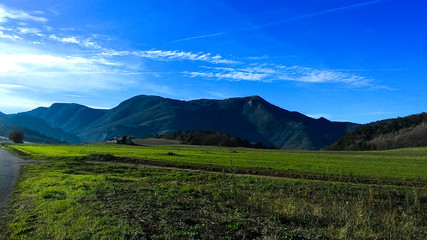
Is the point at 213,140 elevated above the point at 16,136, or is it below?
above

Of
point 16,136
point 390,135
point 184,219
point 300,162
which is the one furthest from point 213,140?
point 184,219

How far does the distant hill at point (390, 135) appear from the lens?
149375 millimetres

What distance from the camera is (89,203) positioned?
15070 mm

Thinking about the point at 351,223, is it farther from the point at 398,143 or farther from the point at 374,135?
the point at 374,135

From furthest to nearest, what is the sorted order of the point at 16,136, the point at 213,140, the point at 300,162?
the point at 213,140 < the point at 16,136 < the point at 300,162

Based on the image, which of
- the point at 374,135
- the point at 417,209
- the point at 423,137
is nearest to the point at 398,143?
the point at 423,137

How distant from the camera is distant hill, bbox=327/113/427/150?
14938 centimetres

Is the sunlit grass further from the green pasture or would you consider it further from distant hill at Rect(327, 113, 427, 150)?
distant hill at Rect(327, 113, 427, 150)

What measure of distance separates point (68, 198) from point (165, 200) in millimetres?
5238

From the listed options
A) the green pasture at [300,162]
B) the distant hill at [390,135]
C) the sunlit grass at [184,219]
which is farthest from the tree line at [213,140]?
the sunlit grass at [184,219]

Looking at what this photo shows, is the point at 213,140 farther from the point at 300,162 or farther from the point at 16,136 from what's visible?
the point at 300,162

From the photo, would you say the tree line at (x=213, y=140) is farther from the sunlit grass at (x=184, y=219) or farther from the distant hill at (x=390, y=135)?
the sunlit grass at (x=184, y=219)

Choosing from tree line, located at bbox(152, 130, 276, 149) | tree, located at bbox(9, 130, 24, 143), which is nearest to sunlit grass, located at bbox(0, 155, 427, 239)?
tree line, located at bbox(152, 130, 276, 149)

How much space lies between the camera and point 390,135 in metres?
168
